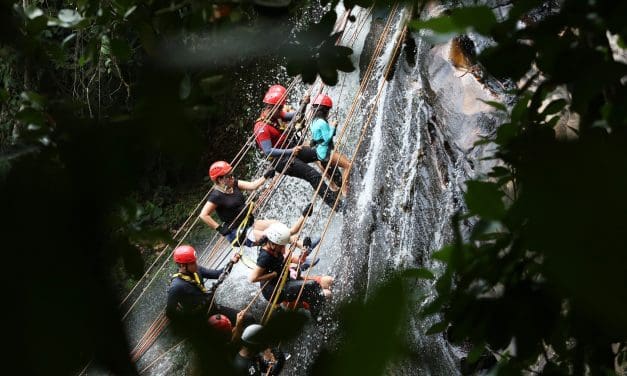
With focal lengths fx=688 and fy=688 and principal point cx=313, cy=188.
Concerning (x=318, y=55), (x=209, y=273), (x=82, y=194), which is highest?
(x=82, y=194)

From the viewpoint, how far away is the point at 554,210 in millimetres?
349

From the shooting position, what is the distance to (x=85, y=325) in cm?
37

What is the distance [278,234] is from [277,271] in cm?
31

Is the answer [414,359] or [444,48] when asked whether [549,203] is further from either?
[444,48]

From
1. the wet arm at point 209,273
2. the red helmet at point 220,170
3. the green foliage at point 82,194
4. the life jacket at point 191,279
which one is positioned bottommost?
the wet arm at point 209,273

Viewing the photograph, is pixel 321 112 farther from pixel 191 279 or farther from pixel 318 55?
pixel 318 55

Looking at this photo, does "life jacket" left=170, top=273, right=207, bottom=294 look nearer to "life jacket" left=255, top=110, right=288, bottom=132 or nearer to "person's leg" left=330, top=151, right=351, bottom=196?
"person's leg" left=330, top=151, right=351, bottom=196

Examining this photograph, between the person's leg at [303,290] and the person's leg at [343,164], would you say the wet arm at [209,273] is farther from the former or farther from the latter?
the person's leg at [343,164]

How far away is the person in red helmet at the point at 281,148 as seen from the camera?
5133mm

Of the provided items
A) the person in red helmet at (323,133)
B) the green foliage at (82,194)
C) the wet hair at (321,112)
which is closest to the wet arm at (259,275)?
the person in red helmet at (323,133)

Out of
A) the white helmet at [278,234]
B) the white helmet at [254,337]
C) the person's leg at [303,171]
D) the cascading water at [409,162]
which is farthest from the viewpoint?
the person's leg at [303,171]

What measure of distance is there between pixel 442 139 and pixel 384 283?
14.1 feet

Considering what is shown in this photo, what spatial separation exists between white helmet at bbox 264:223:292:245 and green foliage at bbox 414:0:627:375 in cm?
329

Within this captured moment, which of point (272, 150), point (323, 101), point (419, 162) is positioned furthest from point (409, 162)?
point (272, 150)
